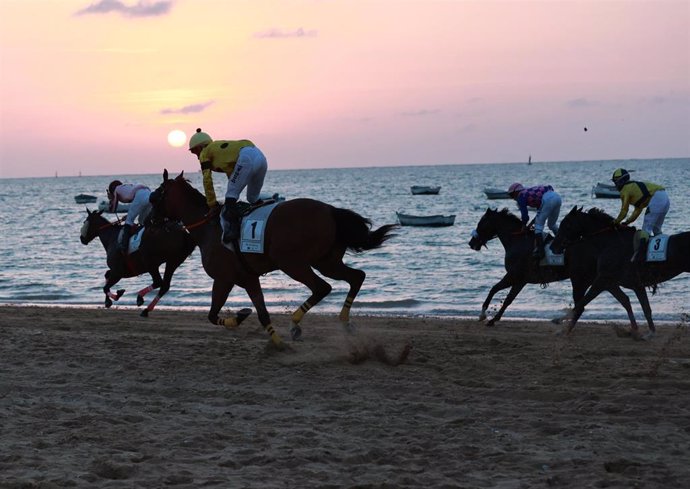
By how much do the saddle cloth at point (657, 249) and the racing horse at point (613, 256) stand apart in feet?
0.21

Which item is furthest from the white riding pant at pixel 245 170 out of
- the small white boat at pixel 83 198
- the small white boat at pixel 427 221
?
the small white boat at pixel 83 198

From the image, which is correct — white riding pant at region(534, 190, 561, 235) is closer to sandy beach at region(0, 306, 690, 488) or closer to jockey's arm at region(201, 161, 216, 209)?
sandy beach at region(0, 306, 690, 488)

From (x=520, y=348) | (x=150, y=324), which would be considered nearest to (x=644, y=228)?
(x=520, y=348)

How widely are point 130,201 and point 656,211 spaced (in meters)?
8.24

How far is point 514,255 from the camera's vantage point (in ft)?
49.4

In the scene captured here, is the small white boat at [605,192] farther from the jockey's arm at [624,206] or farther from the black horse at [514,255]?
the jockey's arm at [624,206]

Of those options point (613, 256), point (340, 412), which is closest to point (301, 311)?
point (340, 412)

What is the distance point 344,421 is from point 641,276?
722cm

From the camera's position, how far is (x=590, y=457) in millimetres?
6293

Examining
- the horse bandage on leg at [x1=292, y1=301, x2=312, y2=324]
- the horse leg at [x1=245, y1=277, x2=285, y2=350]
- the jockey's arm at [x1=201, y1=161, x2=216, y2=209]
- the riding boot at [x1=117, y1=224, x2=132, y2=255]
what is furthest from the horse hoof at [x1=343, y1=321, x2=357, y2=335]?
the riding boot at [x1=117, y1=224, x2=132, y2=255]

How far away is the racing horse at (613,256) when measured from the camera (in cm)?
1309

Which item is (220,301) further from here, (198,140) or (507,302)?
(507,302)

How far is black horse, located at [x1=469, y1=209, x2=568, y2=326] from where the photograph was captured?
14766 millimetres

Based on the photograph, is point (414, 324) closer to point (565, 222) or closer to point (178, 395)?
point (565, 222)
